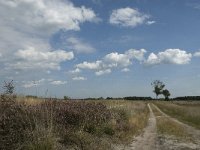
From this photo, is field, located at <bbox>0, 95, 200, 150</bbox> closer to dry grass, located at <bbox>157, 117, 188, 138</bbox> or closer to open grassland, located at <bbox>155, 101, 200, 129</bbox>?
dry grass, located at <bbox>157, 117, 188, 138</bbox>

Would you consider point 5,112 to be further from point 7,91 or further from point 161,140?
point 161,140

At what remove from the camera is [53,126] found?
12977 millimetres

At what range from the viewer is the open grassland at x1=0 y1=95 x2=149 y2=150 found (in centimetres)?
1116

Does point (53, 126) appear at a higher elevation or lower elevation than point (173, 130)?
higher

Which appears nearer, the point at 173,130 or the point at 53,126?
the point at 53,126

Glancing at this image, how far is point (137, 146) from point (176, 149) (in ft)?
5.29

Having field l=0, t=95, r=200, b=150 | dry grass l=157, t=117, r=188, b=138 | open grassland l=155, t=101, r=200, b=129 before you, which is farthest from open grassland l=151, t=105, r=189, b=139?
field l=0, t=95, r=200, b=150

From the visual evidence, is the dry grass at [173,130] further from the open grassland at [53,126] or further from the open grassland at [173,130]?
the open grassland at [53,126]

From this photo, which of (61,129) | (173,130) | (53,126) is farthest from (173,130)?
(53,126)

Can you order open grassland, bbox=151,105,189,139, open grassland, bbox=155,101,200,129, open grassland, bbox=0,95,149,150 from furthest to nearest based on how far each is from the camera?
open grassland, bbox=155,101,200,129
open grassland, bbox=151,105,189,139
open grassland, bbox=0,95,149,150

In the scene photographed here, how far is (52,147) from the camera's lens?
11.3 m

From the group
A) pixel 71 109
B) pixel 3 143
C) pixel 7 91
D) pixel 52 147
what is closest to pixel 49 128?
pixel 52 147

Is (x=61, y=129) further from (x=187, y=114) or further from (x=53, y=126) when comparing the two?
(x=187, y=114)

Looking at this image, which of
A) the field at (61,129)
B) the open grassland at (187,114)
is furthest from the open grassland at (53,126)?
the open grassland at (187,114)
